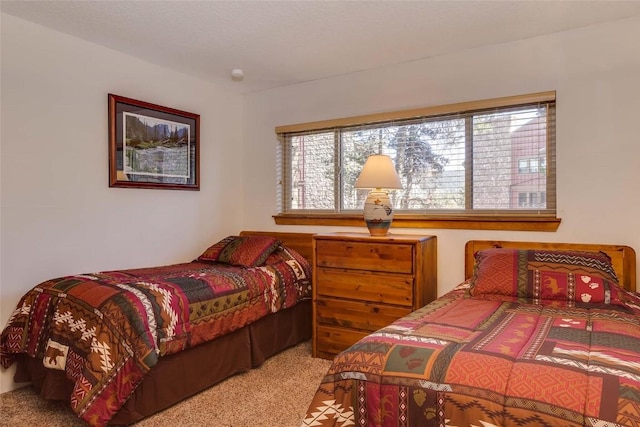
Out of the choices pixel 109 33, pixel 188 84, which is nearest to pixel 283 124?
pixel 188 84

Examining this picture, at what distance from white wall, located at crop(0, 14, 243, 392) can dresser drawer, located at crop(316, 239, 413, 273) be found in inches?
53.5

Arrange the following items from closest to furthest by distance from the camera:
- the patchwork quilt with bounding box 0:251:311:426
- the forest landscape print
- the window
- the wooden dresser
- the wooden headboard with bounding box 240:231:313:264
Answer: the patchwork quilt with bounding box 0:251:311:426 → the wooden dresser → the window → the forest landscape print → the wooden headboard with bounding box 240:231:313:264

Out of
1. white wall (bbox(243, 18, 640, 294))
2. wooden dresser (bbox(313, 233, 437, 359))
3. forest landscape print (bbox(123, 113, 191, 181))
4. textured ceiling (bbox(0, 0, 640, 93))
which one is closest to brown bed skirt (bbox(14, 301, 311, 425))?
wooden dresser (bbox(313, 233, 437, 359))

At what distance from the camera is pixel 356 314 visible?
2883 millimetres

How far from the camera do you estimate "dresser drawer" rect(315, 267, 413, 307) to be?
2711 millimetres

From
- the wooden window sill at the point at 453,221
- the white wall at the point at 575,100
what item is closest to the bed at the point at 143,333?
the wooden window sill at the point at 453,221

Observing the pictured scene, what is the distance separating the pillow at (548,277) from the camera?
83.8 inches

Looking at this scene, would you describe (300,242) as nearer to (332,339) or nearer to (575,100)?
(332,339)

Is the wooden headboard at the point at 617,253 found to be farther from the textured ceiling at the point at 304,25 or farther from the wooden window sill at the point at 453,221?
the textured ceiling at the point at 304,25

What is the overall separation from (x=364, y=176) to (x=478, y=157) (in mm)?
830

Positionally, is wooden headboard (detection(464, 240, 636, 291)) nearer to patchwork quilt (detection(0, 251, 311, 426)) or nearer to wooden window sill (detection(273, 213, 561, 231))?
wooden window sill (detection(273, 213, 561, 231))

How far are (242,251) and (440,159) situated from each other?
1678mm

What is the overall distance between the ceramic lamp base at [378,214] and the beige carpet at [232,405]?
104cm

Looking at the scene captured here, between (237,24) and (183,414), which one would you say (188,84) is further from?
(183,414)
